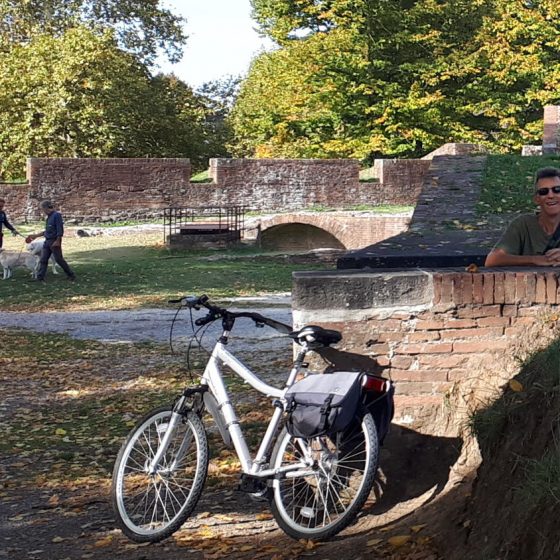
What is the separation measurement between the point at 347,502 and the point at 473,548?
99 cm

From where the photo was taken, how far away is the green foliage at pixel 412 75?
3731 cm

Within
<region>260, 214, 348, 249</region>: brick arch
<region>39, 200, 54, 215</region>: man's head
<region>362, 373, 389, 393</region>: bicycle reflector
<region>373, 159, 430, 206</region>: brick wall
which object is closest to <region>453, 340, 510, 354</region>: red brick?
<region>362, 373, 389, 393</region>: bicycle reflector

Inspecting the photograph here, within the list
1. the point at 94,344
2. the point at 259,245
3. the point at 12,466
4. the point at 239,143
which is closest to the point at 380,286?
the point at 12,466

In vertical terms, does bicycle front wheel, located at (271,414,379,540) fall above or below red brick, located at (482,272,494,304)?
below

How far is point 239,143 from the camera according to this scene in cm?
4603

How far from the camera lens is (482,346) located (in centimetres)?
525

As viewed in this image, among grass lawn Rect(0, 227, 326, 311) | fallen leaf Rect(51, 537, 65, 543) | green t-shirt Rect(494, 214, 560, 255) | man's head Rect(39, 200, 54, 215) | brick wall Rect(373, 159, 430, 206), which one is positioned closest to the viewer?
fallen leaf Rect(51, 537, 65, 543)

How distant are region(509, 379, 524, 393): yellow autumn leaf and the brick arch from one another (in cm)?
2338

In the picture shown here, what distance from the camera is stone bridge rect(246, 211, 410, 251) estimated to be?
27.6 m

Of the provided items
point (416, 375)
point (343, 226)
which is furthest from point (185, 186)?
point (416, 375)

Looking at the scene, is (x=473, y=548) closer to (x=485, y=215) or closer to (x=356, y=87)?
(x=485, y=215)

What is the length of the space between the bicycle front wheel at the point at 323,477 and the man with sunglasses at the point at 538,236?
1.47 metres

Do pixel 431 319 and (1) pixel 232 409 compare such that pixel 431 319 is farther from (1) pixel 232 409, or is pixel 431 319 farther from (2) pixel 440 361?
(1) pixel 232 409

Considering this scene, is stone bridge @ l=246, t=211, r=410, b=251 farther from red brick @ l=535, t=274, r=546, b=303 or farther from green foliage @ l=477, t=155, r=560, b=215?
red brick @ l=535, t=274, r=546, b=303
